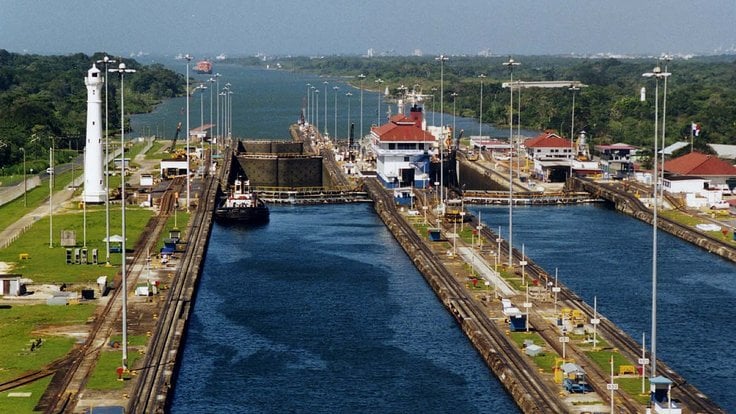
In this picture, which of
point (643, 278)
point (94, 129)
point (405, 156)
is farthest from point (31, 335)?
point (405, 156)

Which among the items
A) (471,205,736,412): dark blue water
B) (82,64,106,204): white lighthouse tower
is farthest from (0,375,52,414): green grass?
(82,64,106,204): white lighthouse tower

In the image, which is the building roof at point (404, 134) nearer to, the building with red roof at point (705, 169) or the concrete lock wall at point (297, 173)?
the concrete lock wall at point (297, 173)

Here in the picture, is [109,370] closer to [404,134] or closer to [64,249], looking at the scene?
[64,249]

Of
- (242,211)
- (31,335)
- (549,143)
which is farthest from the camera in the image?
(549,143)

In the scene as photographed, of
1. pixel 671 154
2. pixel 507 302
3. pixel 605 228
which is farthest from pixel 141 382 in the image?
pixel 671 154

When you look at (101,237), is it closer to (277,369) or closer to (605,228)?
(277,369)
